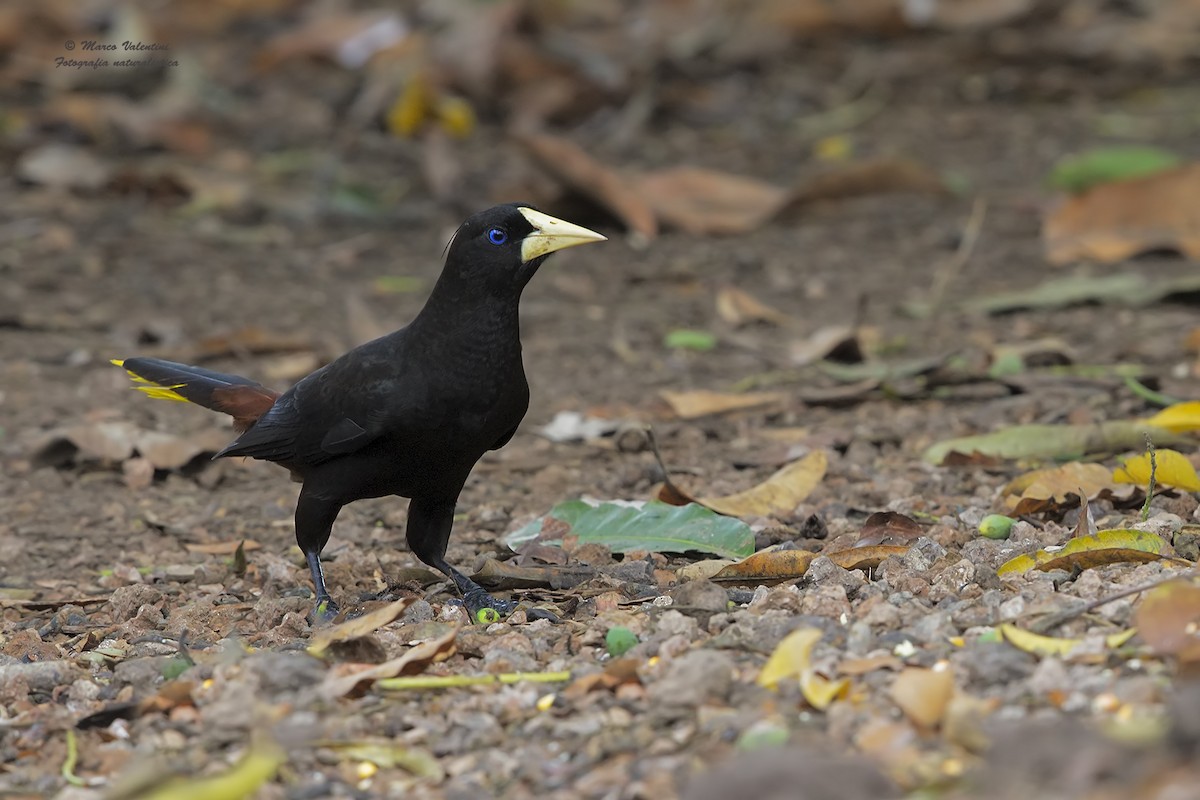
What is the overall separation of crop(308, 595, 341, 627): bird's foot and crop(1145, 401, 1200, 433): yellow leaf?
229 cm

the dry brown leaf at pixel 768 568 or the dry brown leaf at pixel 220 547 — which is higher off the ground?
the dry brown leaf at pixel 768 568

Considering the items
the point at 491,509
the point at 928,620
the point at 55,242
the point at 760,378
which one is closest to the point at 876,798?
the point at 928,620

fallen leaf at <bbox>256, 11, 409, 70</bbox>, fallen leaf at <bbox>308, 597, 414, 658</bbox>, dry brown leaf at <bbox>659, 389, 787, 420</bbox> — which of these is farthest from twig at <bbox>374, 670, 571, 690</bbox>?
fallen leaf at <bbox>256, 11, 409, 70</bbox>

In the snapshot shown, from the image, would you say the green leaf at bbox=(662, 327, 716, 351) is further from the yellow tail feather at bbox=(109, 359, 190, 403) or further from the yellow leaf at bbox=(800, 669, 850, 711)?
the yellow leaf at bbox=(800, 669, 850, 711)

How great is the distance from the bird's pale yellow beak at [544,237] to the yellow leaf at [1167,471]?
139 centimetres

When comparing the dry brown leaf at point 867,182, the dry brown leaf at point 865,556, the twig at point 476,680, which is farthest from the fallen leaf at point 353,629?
the dry brown leaf at point 867,182

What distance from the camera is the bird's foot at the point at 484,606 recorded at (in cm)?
356

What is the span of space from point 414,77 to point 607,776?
7.13 m

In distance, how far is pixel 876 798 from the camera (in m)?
2.19

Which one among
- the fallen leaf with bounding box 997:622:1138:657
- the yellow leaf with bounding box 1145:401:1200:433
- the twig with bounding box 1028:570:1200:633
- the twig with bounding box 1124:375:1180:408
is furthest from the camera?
the twig with bounding box 1124:375:1180:408

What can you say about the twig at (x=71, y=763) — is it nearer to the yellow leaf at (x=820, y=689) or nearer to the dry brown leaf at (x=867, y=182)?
the yellow leaf at (x=820, y=689)

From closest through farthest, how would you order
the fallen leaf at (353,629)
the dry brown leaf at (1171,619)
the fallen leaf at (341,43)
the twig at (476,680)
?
the dry brown leaf at (1171,619) < the twig at (476,680) < the fallen leaf at (353,629) < the fallen leaf at (341,43)

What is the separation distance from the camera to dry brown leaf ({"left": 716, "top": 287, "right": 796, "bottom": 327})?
6.65 metres

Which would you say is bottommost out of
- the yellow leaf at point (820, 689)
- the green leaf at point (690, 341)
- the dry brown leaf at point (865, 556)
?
the green leaf at point (690, 341)
